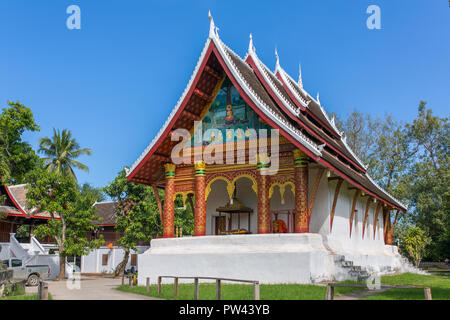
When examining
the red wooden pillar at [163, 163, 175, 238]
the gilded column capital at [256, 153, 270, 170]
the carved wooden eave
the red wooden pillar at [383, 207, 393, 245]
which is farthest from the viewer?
the red wooden pillar at [383, 207, 393, 245]

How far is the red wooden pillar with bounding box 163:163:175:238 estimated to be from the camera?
56.9ft

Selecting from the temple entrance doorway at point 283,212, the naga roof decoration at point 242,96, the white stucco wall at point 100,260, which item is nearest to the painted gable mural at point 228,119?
the naga roof decoration at point 242,96

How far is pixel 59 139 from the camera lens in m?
44.6

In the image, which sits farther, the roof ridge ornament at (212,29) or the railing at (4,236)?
the railing at (4,236)

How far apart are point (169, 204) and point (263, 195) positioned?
3999mm

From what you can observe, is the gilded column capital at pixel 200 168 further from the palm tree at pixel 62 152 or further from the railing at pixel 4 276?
the palm tree at pixel 62 152

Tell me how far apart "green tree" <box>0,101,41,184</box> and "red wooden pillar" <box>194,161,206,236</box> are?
1552cm

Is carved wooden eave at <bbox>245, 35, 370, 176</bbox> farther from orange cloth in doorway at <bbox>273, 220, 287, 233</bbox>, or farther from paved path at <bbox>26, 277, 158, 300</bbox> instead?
paved path at <bbox>26, 277, 158, 300</bbox>

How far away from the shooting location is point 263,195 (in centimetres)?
1535

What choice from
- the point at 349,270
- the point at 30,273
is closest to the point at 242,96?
the point at 349,270

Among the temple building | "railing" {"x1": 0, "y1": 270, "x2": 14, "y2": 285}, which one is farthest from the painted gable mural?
"railing" {"x1": 0, "y1": 270, "x2": 14, "y2": 285}

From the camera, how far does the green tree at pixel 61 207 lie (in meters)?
25.2

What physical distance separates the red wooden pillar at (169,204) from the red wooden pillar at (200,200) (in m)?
1.21

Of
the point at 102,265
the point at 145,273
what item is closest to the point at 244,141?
the point at 145,273
